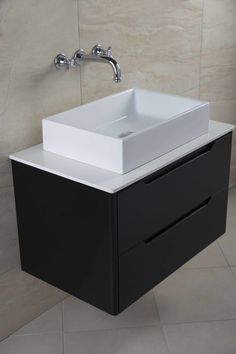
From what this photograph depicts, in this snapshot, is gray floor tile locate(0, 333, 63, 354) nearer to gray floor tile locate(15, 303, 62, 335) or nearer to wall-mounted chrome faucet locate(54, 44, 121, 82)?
gray floor tile locate(15, 303, 62, 335)

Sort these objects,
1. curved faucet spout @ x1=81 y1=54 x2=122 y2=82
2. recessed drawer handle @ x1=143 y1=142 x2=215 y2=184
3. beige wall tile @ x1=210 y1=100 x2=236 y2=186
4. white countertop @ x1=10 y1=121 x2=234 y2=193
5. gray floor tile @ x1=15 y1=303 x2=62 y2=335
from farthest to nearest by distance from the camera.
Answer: beige wall tile @ x1=210 y1=100 x2=236 y2=186, gray floor tile @ x1=15 y1=303 x2=62 y2=335, curved faucet spout @ x1=81 y1=54 x2=122 y2=82, recessed drawer handle @ x1=143 y1=142 x2=215 y2=184, white countertop @ x1=10 y1=121 x2=234 y2=193

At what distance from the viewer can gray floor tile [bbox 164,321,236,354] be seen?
230 centimetres

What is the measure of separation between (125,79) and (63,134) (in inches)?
24.2

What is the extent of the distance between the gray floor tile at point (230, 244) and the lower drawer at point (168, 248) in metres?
0.44

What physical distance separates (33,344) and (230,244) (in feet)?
3.85

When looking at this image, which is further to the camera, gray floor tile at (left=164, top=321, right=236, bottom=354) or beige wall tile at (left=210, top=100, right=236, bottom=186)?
beige wall tile at (left=210, top=100, right=236, bottom=186)

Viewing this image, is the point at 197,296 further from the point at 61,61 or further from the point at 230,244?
the point at 61,61

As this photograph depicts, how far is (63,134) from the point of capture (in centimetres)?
204

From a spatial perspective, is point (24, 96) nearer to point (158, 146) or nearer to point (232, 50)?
point (158, 146)

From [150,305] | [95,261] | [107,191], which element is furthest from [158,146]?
[150,305]

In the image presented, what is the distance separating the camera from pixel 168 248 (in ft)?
7.09

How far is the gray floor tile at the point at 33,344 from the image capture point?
2.31 metres

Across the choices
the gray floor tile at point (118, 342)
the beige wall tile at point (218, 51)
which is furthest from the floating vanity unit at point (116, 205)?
the beige wall tile at point (218, 51)

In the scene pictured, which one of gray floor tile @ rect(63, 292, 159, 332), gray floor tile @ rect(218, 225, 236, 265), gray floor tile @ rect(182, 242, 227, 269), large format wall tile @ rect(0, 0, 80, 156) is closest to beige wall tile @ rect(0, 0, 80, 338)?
large format wall tile @ rect(0, 0, 80, 156)
